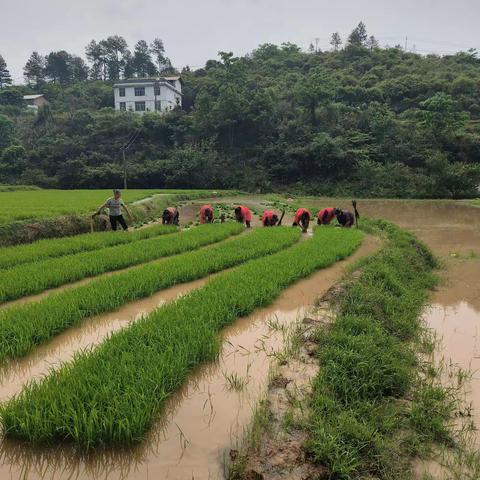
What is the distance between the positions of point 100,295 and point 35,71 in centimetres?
7402

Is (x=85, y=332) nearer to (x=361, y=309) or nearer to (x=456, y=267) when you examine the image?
(x=361, y=309)

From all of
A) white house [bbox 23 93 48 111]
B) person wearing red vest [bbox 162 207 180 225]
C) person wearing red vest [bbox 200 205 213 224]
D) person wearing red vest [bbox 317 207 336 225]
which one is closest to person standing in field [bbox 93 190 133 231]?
person wearing red vest [bbox 162 207 180 225]

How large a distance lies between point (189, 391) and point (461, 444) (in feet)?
7.38

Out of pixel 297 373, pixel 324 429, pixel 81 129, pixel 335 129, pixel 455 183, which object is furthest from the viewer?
pixel 81 129

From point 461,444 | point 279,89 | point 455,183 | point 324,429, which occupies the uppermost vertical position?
point 279,89

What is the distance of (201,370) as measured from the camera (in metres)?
4.00

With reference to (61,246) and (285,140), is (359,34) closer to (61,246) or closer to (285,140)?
(285,140)

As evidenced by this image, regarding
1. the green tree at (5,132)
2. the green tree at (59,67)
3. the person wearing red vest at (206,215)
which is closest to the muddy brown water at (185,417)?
the person wearing red vest at (206,215)

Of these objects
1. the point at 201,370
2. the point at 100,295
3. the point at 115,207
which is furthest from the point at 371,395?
the point at 115,207

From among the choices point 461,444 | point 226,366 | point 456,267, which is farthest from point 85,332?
point 456,267

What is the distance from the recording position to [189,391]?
3621 mm

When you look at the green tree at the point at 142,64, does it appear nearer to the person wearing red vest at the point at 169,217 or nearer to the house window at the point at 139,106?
the house window at the point at 139,106

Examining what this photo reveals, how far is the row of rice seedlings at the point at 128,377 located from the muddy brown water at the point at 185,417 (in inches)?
4.3

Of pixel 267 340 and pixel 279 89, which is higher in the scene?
pixel 279 89
